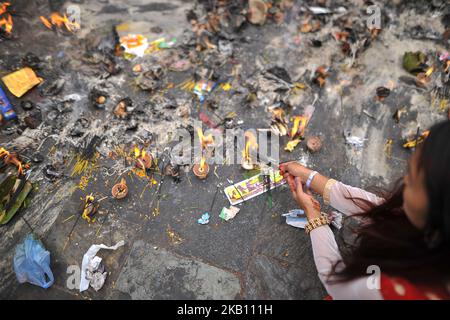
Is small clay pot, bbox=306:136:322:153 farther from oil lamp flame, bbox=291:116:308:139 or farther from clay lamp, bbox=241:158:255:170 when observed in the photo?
clay lamp, bbox=241:158:255:170

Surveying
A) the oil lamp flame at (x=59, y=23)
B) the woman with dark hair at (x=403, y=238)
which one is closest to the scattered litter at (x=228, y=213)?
the woman with dark hair at (x=403, y=238)

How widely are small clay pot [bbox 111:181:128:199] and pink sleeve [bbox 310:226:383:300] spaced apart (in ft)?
6.97

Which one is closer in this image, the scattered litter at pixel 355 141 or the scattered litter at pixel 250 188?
the scattered litter at pixel 250 188

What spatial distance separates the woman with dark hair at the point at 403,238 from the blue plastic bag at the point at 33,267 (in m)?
2.64

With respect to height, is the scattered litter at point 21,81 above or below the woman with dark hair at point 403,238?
below

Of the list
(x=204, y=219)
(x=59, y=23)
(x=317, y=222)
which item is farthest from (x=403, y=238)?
(x=59, y=23)

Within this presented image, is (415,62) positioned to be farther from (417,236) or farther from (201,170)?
(417,236)

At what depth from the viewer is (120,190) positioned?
3715 millimetres

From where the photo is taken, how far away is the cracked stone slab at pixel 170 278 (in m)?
3.23

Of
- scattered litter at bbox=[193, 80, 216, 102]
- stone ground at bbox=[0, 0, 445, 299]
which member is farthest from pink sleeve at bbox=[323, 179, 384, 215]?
scattered litter at bbox=[193, 80, 216, 102]

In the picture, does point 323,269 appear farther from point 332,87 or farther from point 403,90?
point 403,90

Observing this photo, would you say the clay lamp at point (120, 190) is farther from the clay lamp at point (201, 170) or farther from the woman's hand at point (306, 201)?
the woman's hand at point (306, 201)

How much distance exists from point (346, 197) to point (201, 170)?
1.69m

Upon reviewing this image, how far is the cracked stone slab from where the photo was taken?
3.23 metres
